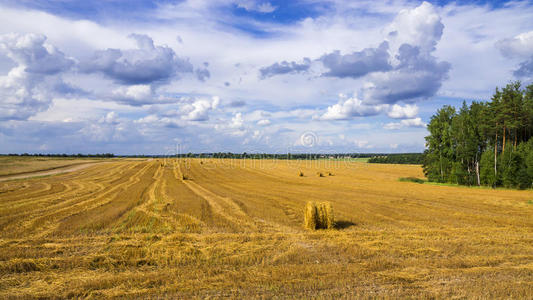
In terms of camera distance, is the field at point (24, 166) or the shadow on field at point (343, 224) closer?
the shadow on field at point (343, 224)

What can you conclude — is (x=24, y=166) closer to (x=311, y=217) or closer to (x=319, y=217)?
(x=311, y=217)

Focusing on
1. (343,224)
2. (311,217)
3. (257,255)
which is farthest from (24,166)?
(257,255)

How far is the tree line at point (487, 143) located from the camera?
37.2m

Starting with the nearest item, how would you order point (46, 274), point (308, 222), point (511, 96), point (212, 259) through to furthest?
point (46, 274), point (212, 259), point (308, 222), point (511, 96)

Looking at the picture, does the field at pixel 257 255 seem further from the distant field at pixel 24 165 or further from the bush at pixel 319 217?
the distant field at pixel 24 165

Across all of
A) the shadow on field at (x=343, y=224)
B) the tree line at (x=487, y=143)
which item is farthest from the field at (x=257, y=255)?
the tree line at (x=487, y=143)


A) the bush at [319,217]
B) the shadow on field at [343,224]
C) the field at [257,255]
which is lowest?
the shadow on field at [343,224]

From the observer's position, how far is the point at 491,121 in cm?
4028

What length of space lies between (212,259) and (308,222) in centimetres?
549

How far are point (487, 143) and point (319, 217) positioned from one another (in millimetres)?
42401

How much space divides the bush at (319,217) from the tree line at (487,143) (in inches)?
1355

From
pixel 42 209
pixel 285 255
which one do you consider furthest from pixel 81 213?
pixel 285 255

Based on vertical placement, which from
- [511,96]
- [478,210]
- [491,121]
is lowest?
[478,210]

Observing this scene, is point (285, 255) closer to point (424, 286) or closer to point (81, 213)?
point (424, 286)
